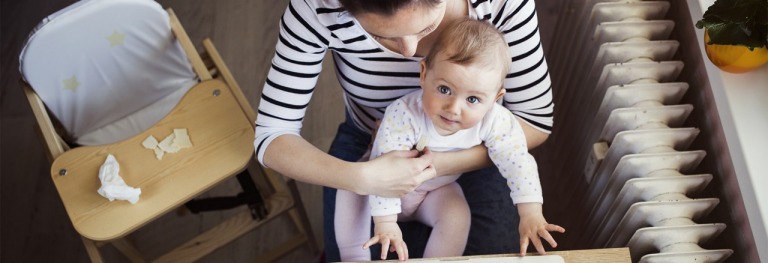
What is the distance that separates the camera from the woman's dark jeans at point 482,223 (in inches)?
49.4

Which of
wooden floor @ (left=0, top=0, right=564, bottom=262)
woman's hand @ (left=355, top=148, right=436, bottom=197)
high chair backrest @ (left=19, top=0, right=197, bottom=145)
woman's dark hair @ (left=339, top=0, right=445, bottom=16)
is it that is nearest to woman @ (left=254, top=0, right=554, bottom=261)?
woman's hand @ (left=355, top=148, right=436, bottom=197)

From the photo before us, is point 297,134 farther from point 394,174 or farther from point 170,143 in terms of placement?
point 170,143

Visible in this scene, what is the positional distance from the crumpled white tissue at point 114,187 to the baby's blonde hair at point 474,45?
28.4 inches

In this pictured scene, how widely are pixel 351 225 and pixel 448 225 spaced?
182 mm

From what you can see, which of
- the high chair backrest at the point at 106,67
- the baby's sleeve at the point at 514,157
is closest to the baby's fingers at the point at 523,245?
the baby's sleeve at the point at 514,157

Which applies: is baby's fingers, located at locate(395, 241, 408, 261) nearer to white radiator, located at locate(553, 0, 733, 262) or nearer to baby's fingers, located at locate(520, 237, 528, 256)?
baby's fingers, located at locate(520, 237, 528, 256)

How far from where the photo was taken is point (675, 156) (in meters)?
1.19

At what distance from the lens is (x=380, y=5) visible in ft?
2.74

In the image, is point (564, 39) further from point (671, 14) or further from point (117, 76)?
point (117, 76)

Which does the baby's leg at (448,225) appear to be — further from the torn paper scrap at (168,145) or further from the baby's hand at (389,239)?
the torn paper scrap at (168,145)

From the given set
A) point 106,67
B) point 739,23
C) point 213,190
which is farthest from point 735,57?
point 213,190

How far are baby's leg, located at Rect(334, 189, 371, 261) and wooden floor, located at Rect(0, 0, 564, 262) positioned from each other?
0.73 meters

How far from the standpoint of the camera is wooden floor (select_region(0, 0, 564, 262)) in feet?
6.54

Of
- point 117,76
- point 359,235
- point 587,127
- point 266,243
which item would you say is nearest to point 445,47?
point 359,235
